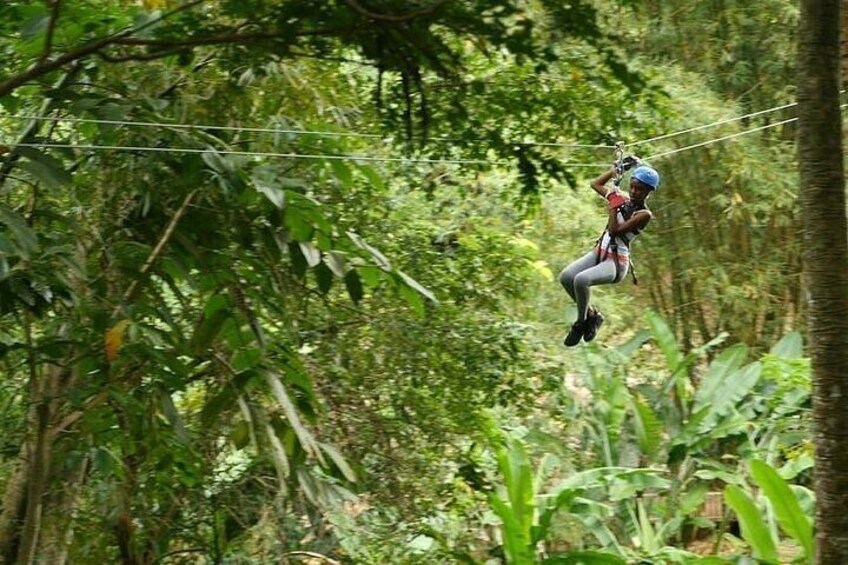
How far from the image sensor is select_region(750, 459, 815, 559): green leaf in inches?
243

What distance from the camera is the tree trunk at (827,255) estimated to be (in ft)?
12.4

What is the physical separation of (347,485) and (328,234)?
5.68 feet

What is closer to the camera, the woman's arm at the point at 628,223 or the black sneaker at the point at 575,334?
the woman's arm at the point at 628,223

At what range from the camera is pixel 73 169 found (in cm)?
434

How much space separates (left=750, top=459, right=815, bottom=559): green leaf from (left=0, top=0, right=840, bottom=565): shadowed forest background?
18mm

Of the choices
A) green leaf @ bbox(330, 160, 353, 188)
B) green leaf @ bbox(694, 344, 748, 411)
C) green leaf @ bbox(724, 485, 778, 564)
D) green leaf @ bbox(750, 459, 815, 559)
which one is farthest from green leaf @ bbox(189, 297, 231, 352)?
green leaf @ bbox(694, 344, 748, 411)

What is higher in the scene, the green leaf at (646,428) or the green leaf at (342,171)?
the green leaf at (342,171)

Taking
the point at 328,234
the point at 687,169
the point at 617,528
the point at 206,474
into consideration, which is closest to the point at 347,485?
the point at 206,474

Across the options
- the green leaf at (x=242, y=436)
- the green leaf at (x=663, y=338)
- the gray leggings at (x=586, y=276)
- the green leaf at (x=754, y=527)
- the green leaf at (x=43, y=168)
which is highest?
the green leaf at (x=43, y=168)

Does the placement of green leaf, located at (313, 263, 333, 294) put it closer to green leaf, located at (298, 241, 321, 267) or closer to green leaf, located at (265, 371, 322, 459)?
green leaf, located at (298, 241, 321, 267)

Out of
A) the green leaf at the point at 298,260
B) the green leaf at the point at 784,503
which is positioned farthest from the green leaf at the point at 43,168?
the green leaf at the point at 784,503

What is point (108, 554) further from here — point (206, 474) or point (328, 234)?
point (328, 234)

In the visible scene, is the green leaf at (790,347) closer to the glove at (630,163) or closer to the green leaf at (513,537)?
the green leaf at (513,537)

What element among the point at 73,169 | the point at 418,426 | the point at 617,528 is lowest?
the point at 617,528
